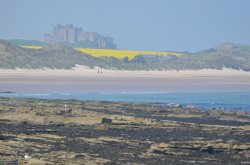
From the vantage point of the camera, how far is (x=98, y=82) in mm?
80312

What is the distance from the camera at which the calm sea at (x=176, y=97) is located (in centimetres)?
5393

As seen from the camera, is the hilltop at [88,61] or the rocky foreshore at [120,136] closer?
the rocky foreshore at [120,136]

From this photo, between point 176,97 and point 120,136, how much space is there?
3075cm

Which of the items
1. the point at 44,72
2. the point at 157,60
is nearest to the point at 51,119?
the point at 44,72

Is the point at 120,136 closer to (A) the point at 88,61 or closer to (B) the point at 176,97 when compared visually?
(B) the point at 176,97

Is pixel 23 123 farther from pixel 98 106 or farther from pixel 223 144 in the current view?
pixel 98 106

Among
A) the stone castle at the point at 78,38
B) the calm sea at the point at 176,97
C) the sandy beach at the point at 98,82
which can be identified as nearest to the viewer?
the calm sea at the point at 176,97

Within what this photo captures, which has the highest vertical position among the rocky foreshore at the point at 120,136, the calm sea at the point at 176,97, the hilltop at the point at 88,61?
the hilltop at the point at 88,61

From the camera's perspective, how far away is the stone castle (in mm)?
168750

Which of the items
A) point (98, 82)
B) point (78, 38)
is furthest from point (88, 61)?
point (78, 38)

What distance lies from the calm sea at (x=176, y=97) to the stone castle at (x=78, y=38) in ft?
335

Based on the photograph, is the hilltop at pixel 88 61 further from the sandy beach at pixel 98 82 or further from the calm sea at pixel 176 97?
the calm sea at pixel 176 97

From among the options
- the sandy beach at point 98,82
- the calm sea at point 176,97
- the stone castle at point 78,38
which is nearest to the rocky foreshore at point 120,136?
the calm sea at point 176,97

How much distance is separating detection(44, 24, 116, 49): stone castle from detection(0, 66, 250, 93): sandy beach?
205ft
